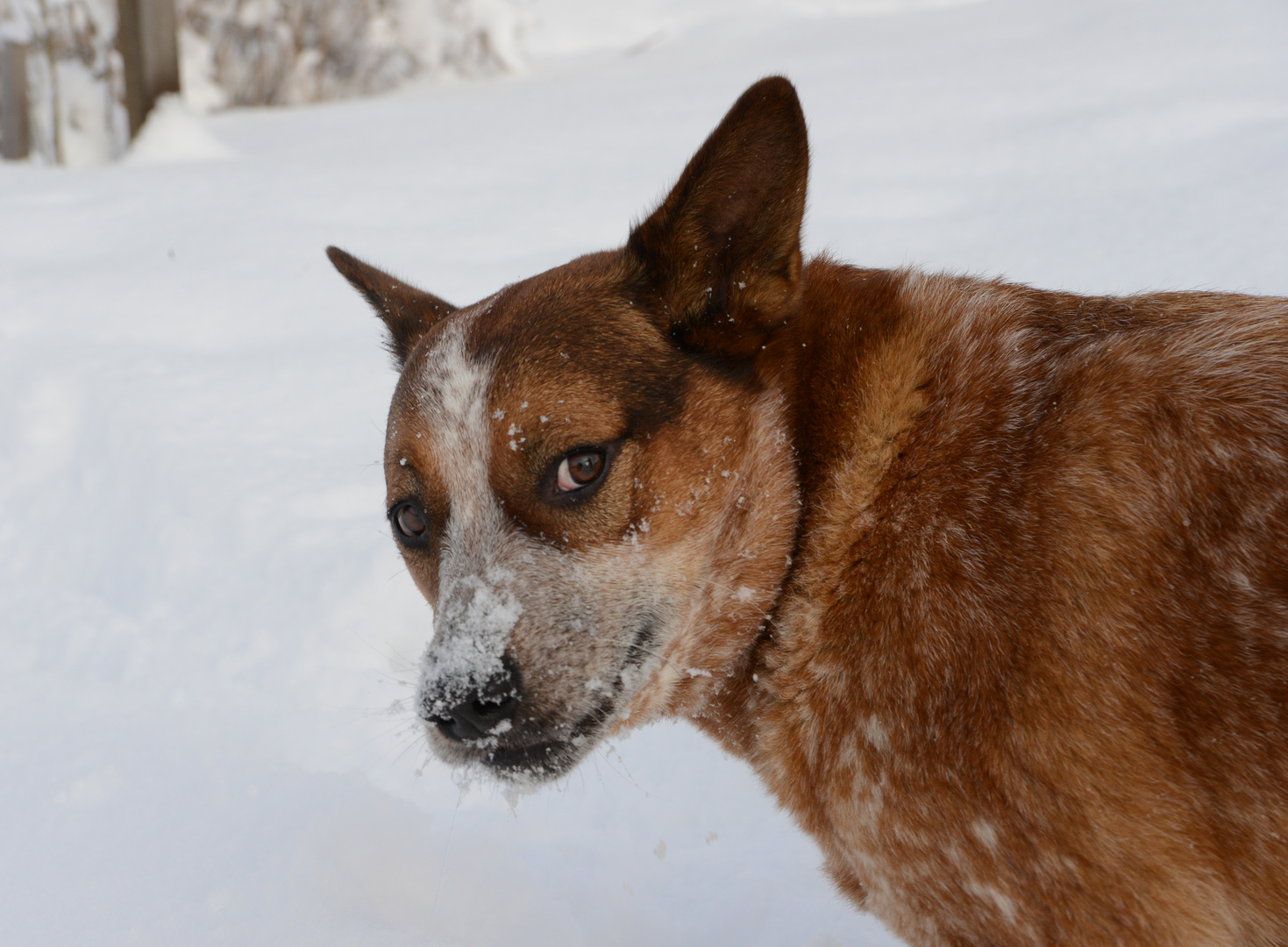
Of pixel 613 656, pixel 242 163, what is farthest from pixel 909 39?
pixel 613 656

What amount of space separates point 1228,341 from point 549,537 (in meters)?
1.29

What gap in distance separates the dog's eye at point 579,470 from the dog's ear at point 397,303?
899 millimetres

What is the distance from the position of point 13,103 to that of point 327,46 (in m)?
6.10

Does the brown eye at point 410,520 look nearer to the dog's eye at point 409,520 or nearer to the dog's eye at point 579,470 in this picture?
the dog's eye at point 409,520

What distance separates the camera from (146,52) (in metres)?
7.39

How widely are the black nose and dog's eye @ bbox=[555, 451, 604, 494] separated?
1.19ft

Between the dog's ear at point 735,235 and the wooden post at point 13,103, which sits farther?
the wooden post at point 13,103

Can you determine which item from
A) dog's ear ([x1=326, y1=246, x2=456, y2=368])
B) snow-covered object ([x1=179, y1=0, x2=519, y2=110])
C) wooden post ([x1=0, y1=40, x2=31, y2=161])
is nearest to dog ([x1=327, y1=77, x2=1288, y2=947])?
dog's ear ([x1=326, y1=246, x2=456, y2=368])

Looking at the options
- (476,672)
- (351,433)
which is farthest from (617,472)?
(351,433)

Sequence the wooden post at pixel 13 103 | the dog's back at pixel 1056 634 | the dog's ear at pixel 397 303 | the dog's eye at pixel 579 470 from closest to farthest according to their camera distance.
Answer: the dog's back at pixel 1056 634 → the dog's eye at pixel 579 470 → the dog's ear at pixel 397 303 → the wooden post at pixel 13 103

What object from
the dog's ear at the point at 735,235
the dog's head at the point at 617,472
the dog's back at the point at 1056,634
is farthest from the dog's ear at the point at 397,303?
the dog's back at the point at 1056,634

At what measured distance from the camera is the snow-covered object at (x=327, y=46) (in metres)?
11.3

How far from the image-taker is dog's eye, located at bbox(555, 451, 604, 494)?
6.33 ft

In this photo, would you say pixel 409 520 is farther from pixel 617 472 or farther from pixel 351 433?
pixel 351 433
